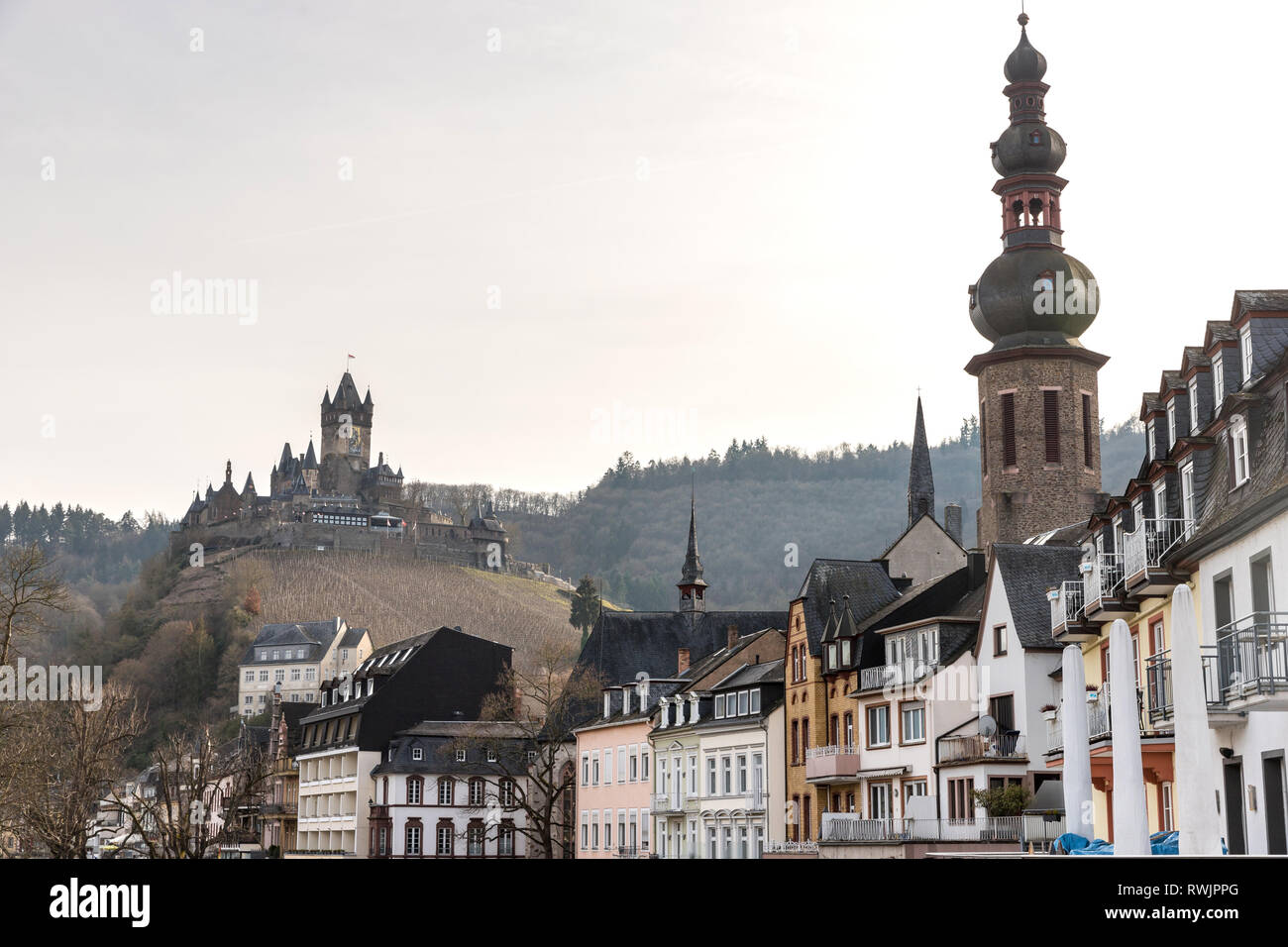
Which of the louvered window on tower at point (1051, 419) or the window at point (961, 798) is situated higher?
the louvered window on tower at point (1051, 419)

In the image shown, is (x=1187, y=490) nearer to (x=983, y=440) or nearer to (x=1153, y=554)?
(x=1153, y=554)

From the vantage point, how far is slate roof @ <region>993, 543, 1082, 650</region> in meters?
47.0

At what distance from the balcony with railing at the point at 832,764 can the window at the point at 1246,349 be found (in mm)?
29997

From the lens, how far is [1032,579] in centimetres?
4847

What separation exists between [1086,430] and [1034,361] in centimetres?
412

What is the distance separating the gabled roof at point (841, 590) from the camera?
63.4 m

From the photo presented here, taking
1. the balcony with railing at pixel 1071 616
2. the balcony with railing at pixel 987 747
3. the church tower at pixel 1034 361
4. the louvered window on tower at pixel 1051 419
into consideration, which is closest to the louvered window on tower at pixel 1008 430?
the church tower at pixel 1034 361

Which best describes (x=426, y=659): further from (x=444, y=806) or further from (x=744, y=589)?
(x=744, y=589)

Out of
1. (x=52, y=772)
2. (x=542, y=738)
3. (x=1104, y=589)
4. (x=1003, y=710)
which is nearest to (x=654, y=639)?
(x=542, y=738)

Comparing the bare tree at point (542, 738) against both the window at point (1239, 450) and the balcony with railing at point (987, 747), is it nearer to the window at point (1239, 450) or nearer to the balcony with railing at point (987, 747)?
the balcony with railing at point (987, 747)

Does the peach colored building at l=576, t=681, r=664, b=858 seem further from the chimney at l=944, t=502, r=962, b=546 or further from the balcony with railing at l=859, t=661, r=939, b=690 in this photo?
the chimney at l=944, t=502, r=962, b=546
